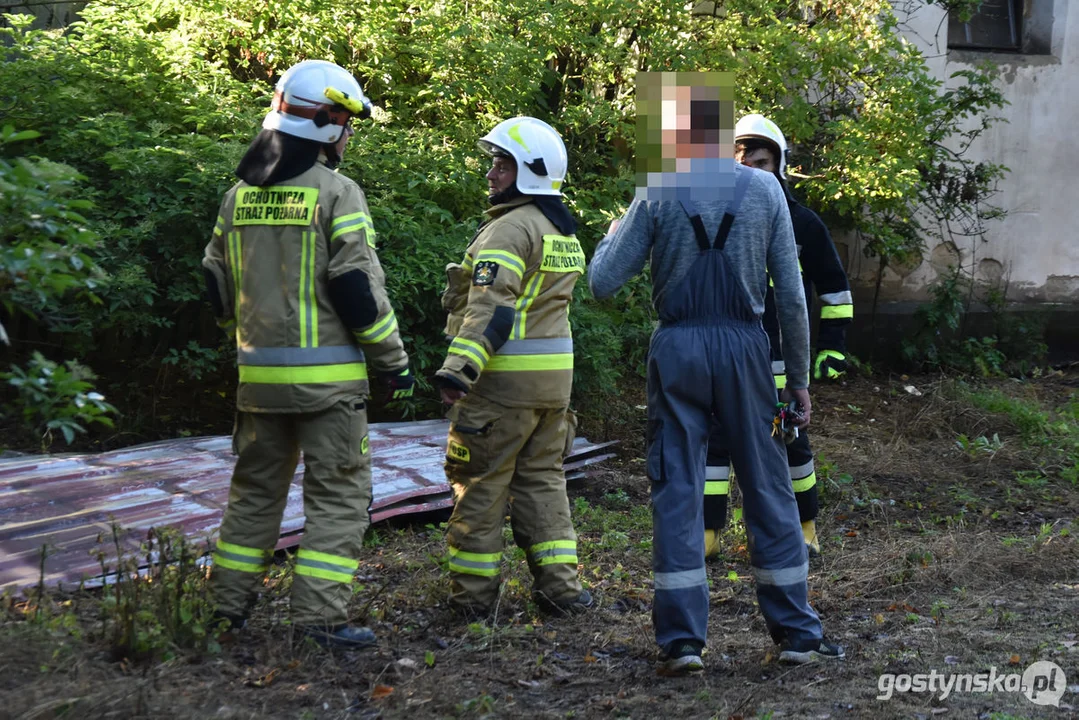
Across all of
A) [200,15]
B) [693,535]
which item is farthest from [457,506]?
[200,15]

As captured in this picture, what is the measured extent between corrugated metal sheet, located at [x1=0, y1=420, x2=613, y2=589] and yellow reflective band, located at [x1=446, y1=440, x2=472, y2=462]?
1.02 metres

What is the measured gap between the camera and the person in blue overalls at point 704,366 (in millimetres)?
3754

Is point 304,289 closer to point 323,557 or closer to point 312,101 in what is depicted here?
point 312,101

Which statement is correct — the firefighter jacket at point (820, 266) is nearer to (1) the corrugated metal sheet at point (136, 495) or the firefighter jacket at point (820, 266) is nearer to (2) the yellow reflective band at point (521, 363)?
(2) the yellow reflective band at point (521, 363)

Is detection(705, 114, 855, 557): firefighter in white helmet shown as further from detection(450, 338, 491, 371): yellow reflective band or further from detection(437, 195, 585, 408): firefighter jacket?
detection(450, 338, 491, 371): yellow reflective band

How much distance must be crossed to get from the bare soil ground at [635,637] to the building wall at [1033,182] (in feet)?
16.9

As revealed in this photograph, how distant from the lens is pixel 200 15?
7922mm

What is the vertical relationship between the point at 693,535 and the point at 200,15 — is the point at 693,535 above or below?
below

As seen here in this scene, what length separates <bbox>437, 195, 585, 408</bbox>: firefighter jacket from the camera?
4203 mm

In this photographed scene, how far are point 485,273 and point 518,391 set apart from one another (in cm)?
49

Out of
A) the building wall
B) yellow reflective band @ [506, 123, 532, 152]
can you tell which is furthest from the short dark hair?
the building wall

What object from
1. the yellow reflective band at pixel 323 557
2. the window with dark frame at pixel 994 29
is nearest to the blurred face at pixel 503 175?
the yellow reflective band at pixel 323 557

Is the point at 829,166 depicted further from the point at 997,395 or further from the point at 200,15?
the point at 200,15

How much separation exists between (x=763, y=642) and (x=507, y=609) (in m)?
1.05
